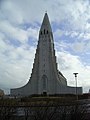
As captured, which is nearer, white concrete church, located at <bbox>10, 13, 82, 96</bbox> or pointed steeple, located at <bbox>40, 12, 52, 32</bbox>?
white concrete church, located at <bbox>10, 13, 82, 96</bbox>

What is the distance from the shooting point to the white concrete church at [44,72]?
107 meters

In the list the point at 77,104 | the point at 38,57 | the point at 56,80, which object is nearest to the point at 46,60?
the point at 38,57

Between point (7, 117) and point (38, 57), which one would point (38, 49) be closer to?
point (38, 57)

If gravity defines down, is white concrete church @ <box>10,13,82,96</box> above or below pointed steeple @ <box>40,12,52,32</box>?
below

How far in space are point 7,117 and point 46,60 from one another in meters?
101

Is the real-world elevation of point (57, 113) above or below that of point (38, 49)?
below

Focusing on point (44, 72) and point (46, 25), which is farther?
point (46, 25)

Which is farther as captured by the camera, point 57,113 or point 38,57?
point 38,57

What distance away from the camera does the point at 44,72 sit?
110500 millimetres

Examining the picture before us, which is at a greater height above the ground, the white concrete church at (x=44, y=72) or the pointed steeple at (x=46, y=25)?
the pointed steeple at (x=46, y=25)

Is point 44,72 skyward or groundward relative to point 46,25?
groundward

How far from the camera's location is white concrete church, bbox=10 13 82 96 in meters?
107

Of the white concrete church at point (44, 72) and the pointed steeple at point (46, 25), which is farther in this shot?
the pointed steeple at point (46, 25)

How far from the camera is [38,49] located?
114 m
